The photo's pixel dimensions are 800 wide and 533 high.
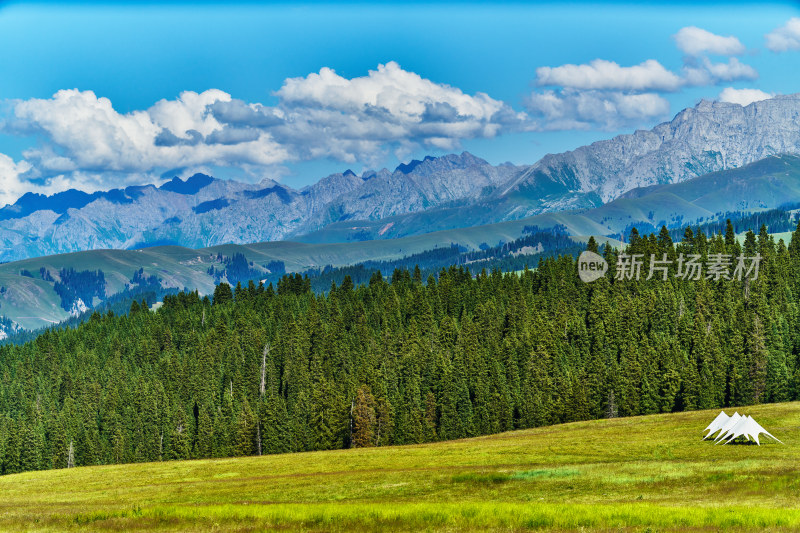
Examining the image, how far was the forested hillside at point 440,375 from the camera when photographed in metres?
134

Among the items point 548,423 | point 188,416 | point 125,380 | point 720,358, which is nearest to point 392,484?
point 548,423

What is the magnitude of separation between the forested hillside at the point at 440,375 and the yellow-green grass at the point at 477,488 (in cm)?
3521

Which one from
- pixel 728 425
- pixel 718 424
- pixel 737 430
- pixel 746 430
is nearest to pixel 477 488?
pixel 737 430

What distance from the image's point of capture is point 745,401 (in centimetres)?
12788

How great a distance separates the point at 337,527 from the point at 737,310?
12749cm

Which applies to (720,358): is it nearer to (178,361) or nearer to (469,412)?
(469,412)
